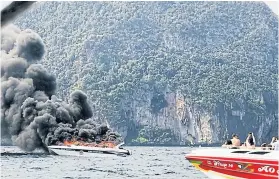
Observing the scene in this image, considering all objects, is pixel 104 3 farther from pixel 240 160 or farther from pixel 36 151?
pixel 240 160

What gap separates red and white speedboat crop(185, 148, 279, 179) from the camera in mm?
8008

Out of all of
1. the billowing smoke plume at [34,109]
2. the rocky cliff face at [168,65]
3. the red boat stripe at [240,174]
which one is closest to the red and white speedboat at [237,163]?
the red boat stripe at [240,174]

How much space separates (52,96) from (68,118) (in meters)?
3.01

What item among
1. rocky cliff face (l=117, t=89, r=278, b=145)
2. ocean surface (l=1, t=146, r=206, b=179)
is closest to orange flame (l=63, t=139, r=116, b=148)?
ocean surface (l=1, t=146, r=206, b=179)

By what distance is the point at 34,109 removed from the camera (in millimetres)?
41312

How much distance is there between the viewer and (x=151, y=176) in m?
23.5

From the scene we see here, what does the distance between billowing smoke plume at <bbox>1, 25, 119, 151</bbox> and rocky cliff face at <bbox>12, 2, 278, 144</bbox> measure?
12.2m

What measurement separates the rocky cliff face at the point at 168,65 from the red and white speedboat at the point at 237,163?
156 feet

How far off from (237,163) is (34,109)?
33668 millimetres

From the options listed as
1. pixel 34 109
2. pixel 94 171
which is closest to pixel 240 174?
pixel 94 171

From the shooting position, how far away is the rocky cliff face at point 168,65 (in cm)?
6322

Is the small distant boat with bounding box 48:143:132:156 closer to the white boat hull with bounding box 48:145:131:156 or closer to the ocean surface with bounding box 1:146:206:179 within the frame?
the white boat hull with bounding box 48:145:131:156

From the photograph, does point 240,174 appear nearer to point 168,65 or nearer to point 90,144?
point 90,144

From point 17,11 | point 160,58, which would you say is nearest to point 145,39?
point 160,58
